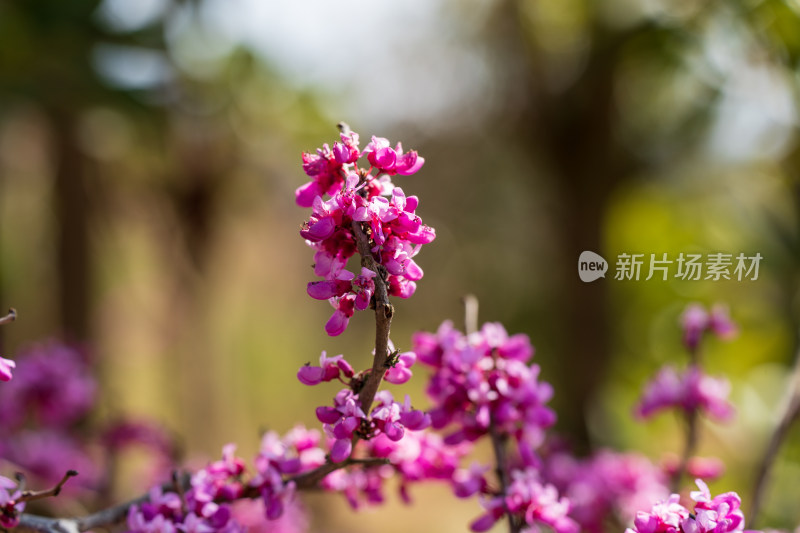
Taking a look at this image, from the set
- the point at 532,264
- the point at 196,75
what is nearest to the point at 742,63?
the point at 196,75

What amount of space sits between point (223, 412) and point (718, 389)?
1.96 metres

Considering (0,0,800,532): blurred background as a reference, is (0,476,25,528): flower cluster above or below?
below

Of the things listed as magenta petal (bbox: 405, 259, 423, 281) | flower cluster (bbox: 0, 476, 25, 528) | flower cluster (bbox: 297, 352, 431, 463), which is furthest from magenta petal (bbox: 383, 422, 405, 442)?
flower cluster (bbox: 0, 476, 25, 528)

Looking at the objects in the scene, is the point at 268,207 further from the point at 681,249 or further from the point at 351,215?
the point at 351,215

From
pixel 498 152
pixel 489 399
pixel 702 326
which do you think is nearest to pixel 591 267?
pixel 702 326

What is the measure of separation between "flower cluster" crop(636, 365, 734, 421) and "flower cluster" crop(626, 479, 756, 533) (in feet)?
0.91

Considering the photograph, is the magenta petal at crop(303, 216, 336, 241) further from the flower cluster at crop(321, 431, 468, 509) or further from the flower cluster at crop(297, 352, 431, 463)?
the flower cluster at crop(321, 431, 468, 509)

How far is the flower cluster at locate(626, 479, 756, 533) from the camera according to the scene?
16.5 inches

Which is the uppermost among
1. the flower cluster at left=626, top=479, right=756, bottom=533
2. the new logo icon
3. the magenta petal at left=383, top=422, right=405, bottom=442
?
the new logo icon

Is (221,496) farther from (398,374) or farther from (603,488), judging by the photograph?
(603,488)

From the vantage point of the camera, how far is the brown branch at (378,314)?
1.28ft

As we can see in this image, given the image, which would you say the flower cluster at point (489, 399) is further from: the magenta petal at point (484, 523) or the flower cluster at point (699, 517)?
the flower cluster at point (699, 517)

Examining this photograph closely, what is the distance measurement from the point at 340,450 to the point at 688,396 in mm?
447

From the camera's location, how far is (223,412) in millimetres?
2367
